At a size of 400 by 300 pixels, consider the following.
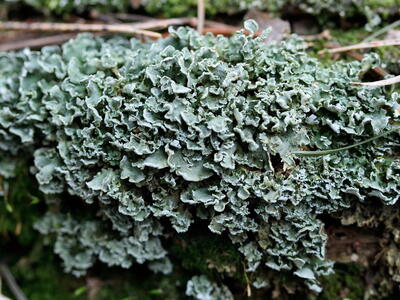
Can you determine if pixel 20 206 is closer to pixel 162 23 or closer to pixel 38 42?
pixel 38 42

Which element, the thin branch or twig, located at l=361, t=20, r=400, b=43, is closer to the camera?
the thin branch

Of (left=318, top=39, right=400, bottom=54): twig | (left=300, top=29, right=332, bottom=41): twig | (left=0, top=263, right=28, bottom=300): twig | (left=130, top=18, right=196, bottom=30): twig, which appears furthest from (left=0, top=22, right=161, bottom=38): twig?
(left=0, top=263, right=28, bottom=300): twig

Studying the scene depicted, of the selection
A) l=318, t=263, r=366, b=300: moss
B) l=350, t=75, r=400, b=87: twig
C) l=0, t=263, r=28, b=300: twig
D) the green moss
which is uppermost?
l=350, t=75, r=400, b=87: twig

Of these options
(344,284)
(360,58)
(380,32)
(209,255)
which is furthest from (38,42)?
(344,284)

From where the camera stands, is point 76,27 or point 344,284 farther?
point 76,27

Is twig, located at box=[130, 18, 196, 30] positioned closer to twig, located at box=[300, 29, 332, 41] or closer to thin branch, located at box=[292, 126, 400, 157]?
twig, located at box=[300, 29, 332, 41]

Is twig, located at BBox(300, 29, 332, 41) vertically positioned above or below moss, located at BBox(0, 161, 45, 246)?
above
